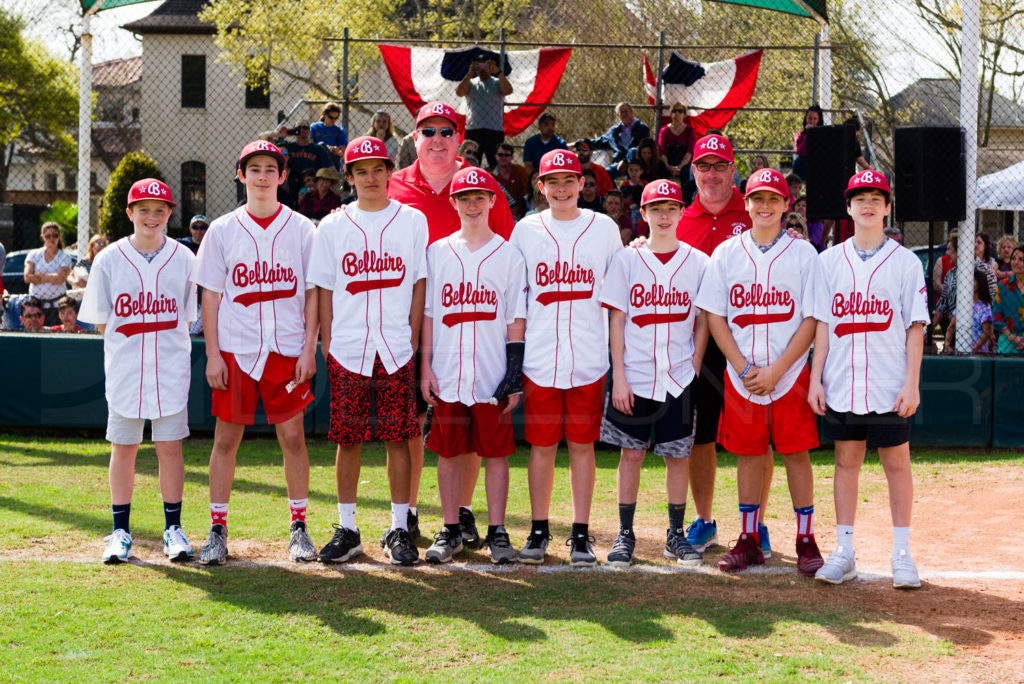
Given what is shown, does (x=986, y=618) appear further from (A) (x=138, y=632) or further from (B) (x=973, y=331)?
(B) (x=973, y=331)

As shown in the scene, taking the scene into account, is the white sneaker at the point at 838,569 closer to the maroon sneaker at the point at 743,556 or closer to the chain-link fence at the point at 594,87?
the maroon sneaker at the point at 743,556

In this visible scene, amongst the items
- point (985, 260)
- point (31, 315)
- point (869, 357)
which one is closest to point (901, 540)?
point (869, 357)

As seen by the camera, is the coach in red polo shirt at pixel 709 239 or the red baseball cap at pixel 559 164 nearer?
the red baseball cap at pixel 559 164

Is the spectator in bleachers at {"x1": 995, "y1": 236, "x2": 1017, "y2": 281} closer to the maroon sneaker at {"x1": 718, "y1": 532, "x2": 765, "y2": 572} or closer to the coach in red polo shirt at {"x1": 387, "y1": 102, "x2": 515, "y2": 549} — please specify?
the maroon sneaker at {"x1": 718, "y1": 532, "x2": 765, "y2": 572}

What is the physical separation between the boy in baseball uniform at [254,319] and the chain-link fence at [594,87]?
248 inches

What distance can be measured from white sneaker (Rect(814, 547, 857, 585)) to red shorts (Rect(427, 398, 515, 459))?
1.72m

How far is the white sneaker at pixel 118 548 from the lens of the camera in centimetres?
556

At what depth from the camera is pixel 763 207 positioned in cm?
550

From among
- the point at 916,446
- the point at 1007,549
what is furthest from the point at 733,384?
the point at 916,446

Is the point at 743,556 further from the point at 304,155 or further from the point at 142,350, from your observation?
the point at 304,155

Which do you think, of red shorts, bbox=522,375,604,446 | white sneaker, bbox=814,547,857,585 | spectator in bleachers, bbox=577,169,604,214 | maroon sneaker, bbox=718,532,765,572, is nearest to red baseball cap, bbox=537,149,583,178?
red shorts, bbox=522,375,604,446

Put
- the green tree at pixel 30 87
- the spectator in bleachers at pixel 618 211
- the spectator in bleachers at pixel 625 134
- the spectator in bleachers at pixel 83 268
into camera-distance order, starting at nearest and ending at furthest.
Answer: the spectator in bleachers at pixel 83 268 → the spectator in bleachers at pixel 618 211 → the spectator in bleachers at pixel 625 134 → the green tree at pixel 30 87

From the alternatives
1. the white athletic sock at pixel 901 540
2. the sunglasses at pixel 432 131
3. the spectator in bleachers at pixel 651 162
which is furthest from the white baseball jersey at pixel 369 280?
the spectator in bleachers at pixel 651 162

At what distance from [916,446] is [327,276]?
21.1 ft
